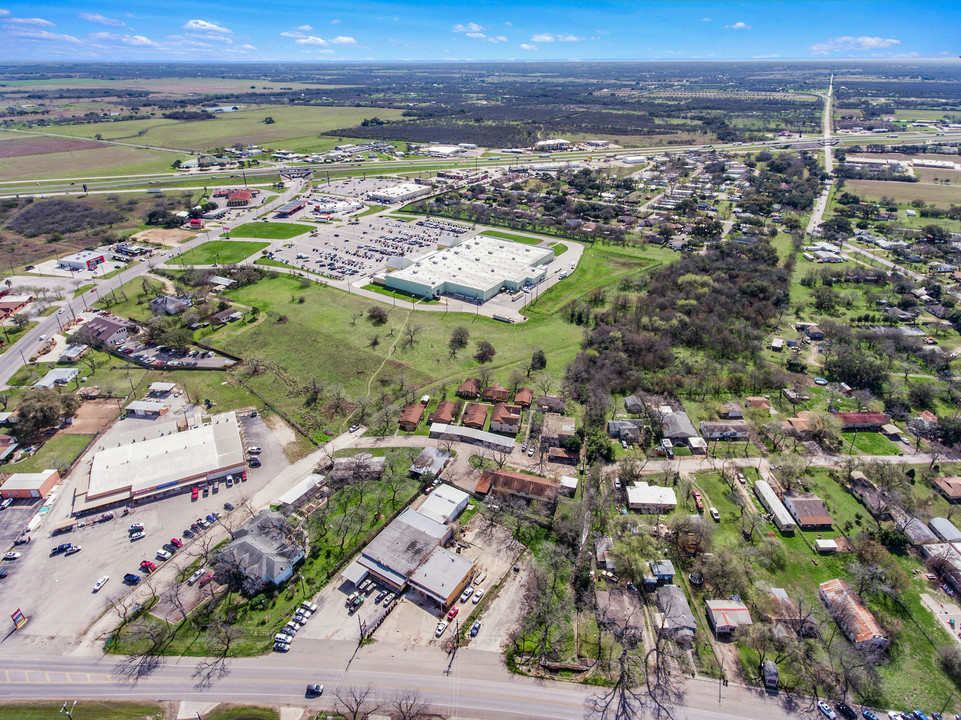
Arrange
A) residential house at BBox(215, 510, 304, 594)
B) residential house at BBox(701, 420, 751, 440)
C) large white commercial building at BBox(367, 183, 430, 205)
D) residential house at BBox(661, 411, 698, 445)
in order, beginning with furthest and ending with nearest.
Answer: large white commercial building at BBox(367, 183, 430, 205)
residential house at BBox(701, 420, 751, 440)
residential house at BBox(661, 411, 698, 445)
residential house at BBox(215, 510, 304, 594)

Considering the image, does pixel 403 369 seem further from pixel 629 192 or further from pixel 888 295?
pixel 629 192

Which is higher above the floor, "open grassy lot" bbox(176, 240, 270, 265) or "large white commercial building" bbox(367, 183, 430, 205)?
"large white commercial building" bbox(367, 183, 430, 205)

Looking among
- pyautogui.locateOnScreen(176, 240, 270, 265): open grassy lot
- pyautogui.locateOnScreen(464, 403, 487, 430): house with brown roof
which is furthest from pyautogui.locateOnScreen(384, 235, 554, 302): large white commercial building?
pyautogui.locateOnScreen(176, 240, 270, 265): open grassy lot

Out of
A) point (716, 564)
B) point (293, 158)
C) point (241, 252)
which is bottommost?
point (716, 564)

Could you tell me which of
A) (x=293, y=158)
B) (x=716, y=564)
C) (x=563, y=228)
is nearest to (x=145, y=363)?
(x=716, y=564)

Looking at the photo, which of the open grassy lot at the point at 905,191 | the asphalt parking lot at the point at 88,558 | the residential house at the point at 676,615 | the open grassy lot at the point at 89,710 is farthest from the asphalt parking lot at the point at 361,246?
the open grassy lot at the point at 905,191

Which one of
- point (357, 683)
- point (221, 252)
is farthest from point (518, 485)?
point (221, 252)

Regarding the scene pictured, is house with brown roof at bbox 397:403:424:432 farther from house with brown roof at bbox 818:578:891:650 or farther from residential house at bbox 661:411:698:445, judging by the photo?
house with brown roof at bbox 818:578:891:650
